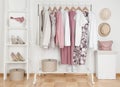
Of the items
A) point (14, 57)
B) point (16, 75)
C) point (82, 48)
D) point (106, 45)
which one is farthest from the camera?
point (14, 57)

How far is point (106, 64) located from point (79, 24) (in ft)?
3.47

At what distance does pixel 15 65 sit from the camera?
536 cm

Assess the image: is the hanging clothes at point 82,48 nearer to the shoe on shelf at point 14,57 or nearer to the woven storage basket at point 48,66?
the woven storage basket at point 48,66

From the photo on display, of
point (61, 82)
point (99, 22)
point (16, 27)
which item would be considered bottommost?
point (61, 82)

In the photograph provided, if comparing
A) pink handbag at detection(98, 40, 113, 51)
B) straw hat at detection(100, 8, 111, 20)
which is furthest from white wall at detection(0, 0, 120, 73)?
pink handbag at detection(98, 40, 113, 51)

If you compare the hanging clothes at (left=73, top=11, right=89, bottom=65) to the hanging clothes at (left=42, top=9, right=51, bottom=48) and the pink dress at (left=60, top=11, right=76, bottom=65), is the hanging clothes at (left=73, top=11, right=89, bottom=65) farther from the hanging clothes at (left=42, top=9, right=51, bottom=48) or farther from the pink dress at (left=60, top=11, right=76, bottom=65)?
the hanging clothes at (left=42, top=9, right=51, bottom=48)

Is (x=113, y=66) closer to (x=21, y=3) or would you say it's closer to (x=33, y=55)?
(x=33, y=55)

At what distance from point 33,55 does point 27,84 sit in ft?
2.94

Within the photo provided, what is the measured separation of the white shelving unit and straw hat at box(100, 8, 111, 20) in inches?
63.3

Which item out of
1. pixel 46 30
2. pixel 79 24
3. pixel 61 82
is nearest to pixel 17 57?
pixel 46 30

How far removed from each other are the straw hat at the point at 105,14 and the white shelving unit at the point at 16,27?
63.3 inches

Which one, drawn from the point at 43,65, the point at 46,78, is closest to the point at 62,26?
the point at 43,65

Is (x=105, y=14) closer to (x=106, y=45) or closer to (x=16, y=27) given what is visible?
(x=106, y=45)

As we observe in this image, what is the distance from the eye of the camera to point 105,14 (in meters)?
5.25
